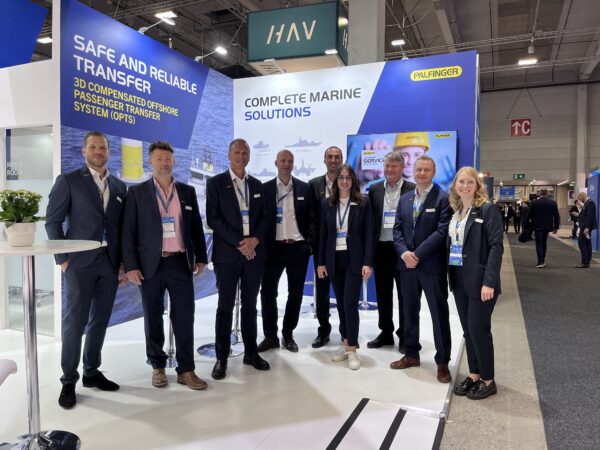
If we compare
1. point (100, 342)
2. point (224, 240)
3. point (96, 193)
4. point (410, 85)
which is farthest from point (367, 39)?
point (100, 342)

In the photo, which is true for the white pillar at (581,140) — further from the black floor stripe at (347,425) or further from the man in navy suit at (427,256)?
the black floor stripe at (347,425)

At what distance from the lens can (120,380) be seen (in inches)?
115

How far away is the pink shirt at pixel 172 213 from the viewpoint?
108 inches

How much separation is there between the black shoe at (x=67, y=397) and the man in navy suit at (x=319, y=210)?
5.80 ft

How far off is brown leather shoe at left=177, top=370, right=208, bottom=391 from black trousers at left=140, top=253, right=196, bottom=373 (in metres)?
0.03

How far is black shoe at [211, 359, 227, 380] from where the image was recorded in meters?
2.94

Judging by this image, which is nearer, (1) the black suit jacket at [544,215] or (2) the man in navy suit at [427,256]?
(2) the man in navy suit at [427,256]

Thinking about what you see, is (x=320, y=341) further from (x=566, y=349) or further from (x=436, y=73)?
(x=436, y=73)

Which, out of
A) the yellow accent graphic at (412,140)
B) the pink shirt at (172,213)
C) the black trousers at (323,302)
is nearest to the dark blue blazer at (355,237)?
the black trousers at (323,302)

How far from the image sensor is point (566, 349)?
3662 mm

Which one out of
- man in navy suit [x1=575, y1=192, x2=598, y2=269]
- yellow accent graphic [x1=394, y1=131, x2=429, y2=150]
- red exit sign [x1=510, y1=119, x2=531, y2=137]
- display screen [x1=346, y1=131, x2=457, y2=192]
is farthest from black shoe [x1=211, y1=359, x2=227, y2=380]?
red exit sign [x1=510, y1=119, x2=531, y2=137]

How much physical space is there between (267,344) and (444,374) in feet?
4.45

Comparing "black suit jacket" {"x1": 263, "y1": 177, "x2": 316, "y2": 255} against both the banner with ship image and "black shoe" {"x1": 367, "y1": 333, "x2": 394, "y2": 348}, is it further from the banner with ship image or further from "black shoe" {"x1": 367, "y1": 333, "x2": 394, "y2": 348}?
the banner with ship image

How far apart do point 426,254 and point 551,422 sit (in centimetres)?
114
